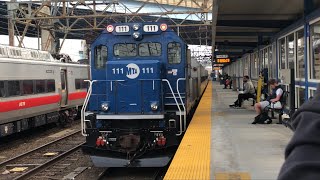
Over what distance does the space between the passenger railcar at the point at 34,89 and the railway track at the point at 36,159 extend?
155 cm

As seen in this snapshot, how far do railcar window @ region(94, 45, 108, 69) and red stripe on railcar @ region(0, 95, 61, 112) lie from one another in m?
4.76

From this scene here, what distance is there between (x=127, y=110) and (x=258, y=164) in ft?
13.1

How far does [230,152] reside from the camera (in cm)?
741

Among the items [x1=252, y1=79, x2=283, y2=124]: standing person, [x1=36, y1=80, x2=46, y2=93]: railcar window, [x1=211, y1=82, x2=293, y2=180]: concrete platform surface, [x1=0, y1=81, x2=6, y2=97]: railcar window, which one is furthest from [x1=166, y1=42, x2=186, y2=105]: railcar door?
[x1=36, y1=80, x2=46, y2=93]: railcar window

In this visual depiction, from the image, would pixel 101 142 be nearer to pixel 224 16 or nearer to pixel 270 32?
pixel 224 16

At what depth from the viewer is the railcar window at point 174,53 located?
10461 millimetres

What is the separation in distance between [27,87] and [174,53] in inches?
300

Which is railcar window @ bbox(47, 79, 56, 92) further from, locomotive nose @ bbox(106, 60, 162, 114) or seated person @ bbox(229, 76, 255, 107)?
locomotive nose @ bbox(106, 60, 162, 114)

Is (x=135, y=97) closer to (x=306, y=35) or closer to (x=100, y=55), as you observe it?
(x=100, y=55)

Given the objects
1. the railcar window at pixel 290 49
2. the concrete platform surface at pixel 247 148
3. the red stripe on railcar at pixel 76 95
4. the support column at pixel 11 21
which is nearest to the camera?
the concrete platform surface at pixel 247 148

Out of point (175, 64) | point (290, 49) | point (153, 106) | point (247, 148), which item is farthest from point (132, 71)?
point (290, 49)

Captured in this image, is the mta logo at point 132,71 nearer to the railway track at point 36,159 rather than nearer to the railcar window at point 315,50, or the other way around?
the railway track at point 36,159

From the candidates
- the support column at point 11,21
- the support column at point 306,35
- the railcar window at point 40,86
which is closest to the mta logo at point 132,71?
the support column at point 306,35

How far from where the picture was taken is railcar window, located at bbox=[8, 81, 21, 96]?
14397mm
